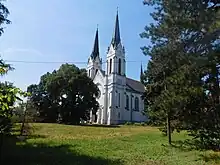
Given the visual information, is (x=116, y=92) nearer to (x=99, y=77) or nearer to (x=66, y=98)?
(x=99, y=77)

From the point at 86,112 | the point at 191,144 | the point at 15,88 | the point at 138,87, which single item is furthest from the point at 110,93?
the point at 15,88

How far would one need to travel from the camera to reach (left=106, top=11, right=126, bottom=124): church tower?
6931 cm

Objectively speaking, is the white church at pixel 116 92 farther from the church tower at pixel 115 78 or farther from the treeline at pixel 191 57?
the treeline at pixel 191 57

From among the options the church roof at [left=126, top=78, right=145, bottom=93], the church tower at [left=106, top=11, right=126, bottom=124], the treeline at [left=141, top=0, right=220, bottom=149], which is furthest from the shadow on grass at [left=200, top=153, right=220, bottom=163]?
the church roof at [left=126, top=78, right=145, bottom=93]

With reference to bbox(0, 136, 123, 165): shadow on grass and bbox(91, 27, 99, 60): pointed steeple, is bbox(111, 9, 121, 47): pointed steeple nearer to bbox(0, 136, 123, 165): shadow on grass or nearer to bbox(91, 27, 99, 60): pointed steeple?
bbox(91, 27, 99, 60): pointed steeple

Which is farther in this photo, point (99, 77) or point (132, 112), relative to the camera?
point (99, 77)

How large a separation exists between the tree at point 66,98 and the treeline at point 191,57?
38587 mm

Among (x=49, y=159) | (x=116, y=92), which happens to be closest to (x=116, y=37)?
(x=116, y=92)

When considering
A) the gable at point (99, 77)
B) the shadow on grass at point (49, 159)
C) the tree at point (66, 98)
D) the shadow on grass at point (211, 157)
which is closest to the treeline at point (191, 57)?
the shadow on grass at point (211, 157)

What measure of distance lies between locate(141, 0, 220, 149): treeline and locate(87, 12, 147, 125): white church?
54896 mm

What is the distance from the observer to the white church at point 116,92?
229 ft

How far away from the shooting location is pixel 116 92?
71.1 meters

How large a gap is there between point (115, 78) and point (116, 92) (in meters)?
3.67

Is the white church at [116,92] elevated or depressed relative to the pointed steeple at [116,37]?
depressed
